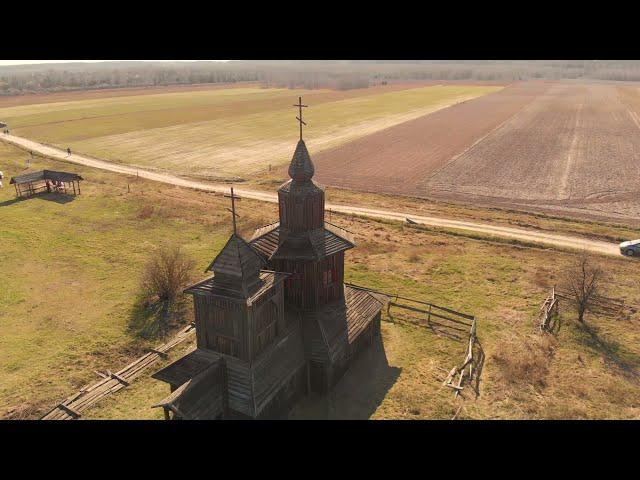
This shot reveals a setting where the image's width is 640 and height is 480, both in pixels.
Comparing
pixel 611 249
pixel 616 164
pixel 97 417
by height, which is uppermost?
pixel 616 164

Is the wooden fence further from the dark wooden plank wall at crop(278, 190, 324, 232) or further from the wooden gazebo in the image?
the wooden gazebo

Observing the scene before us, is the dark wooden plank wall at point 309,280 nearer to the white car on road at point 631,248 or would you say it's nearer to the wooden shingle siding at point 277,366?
the wooden shingle siding at point 277,366

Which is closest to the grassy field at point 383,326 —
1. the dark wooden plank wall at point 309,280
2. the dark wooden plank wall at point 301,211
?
the dark wooden plank wall at point 309,280

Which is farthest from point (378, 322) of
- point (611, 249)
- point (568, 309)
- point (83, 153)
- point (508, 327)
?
point (83, 153)

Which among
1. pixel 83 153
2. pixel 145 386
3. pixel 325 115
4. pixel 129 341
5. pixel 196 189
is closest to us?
pixel 145 386

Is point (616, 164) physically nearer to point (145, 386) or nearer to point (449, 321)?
point (449, 321)
